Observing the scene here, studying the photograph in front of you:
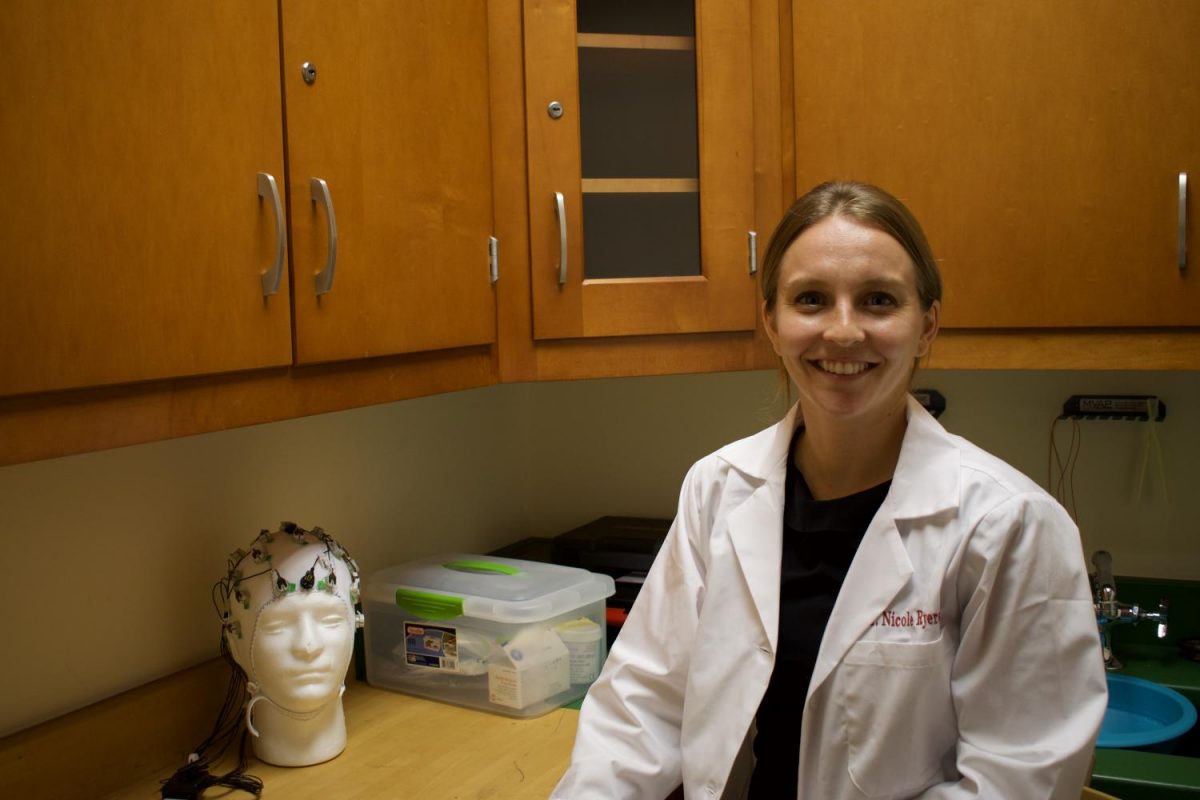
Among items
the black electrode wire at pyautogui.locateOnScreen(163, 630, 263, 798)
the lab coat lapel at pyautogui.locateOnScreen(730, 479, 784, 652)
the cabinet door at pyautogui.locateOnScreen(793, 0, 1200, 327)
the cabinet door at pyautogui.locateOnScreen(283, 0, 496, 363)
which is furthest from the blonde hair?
the black electrode wire at pyautogui.locateOnScreen(163, 630, 263, 798)

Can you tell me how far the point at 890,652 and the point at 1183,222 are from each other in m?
0.79

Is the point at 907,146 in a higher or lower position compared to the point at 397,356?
higher

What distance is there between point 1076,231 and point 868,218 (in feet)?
1.64

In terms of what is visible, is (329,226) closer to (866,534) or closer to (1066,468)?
(866,534)

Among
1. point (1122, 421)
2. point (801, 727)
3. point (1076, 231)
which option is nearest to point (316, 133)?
point (801, 727)

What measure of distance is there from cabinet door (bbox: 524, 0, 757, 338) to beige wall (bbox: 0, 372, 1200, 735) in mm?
472

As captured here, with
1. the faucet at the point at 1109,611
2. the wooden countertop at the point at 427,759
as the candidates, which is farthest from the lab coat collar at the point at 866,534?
the faucet at the point at 1109,611

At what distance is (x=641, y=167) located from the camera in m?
1.76

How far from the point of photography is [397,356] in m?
1.50

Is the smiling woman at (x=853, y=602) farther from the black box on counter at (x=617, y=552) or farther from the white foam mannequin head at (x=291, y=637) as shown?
the black box on counter at (x=617, y=552)

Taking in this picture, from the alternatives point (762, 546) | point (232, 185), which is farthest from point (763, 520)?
point (232, 185)

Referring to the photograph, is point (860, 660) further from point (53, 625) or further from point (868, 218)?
point (53, 625)

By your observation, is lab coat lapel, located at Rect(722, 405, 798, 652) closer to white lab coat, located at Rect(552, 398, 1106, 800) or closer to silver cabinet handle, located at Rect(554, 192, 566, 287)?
white lab coat, located at Rect(552, 398, 1106, 800)

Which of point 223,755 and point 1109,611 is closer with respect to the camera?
point 223,755
